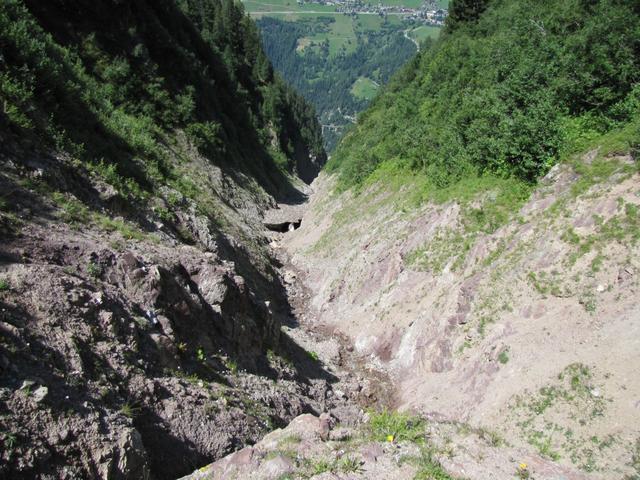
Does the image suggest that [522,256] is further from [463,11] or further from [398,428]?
[463,11]

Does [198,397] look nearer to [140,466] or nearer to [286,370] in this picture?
[140,466]

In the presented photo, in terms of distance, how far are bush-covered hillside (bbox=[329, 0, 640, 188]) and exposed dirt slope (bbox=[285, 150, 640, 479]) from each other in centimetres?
163

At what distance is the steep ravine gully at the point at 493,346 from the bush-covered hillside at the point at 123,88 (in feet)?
38.2

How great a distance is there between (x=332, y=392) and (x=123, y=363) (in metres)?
8.37

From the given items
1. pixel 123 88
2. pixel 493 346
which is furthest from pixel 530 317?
pixel 123 88

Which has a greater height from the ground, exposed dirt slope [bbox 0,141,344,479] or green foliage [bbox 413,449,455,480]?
exposed dirt slope [bbox 0,141,344,479]

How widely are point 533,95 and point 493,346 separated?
11400 mm

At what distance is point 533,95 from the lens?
18797mm

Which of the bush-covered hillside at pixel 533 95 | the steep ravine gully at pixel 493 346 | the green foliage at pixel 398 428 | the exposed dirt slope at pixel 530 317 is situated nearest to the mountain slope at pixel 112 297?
the steep ravine gully at pixel 493 346

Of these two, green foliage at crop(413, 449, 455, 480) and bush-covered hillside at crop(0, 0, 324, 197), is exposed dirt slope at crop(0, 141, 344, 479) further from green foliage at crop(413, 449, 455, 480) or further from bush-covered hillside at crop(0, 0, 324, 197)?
green foliage at crop(413, 449, 455, 480)

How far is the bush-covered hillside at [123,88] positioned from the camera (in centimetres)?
1623

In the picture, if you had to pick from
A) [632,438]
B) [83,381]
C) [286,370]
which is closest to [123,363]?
[83,381]

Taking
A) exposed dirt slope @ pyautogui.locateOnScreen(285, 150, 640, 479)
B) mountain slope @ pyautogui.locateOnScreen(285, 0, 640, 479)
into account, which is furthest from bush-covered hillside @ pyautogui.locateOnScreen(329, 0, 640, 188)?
exposed dirt slope @ pyautogui.locateOnScreen(285, 150, 640, 479)

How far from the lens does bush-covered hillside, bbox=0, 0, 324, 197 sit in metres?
16.2
